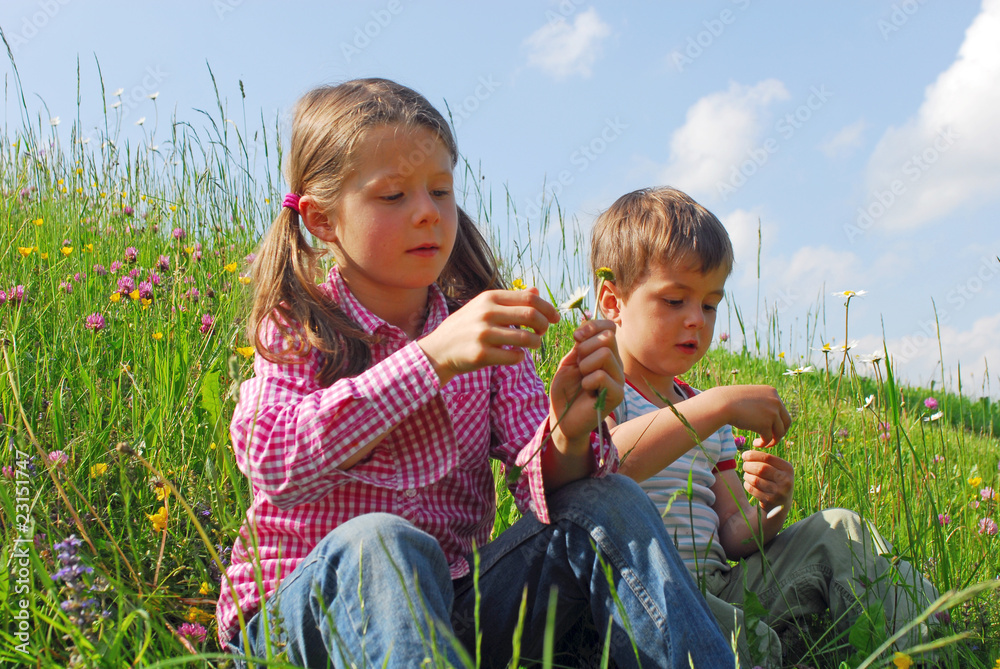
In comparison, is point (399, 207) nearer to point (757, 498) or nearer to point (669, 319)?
point (669, 319)

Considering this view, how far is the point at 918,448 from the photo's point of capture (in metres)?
2.95

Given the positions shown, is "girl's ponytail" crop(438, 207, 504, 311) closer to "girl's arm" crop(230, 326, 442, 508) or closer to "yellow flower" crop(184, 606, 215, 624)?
"girl's arm" crop(230, 326, 442, 508)

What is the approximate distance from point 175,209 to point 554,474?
9.24 feet

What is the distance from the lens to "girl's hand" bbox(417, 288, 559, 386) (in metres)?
1.11

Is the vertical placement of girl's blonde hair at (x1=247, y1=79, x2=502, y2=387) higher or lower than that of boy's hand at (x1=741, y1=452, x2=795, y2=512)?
higher

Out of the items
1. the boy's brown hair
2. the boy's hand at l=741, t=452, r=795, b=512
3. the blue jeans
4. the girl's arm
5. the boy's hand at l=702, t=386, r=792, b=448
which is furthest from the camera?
the boy's brown hair

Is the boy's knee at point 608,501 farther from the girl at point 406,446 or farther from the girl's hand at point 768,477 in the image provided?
the girl's hand at point 768,477

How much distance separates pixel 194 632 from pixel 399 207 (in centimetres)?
86

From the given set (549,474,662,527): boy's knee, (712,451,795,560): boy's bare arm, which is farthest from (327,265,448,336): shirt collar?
(712,451,795,560): boy's bare arm

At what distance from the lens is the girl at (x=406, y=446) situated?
1.13 m

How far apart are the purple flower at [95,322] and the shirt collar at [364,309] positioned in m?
1.11

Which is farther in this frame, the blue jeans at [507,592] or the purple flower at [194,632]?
the purple flower at [194,632]

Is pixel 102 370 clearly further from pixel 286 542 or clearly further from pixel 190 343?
pixel 286 542

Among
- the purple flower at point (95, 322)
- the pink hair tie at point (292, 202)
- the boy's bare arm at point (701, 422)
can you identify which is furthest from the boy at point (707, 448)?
the purple flower at point (95, 322)
